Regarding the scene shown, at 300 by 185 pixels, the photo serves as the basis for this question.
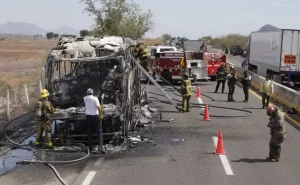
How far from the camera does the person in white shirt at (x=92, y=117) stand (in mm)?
11484

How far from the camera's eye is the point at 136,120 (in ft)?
49.7

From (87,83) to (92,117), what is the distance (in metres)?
2.19

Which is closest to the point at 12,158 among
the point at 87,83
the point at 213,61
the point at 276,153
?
the point at 87,83

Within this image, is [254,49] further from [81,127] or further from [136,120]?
[81,127]

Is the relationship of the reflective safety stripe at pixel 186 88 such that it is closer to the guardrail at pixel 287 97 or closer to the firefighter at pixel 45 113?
the guardrail at pixel 287 97

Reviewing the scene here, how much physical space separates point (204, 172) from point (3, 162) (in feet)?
15.4

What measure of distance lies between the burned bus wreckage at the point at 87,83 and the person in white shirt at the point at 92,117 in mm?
341

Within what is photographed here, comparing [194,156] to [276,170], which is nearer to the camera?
[276,170]

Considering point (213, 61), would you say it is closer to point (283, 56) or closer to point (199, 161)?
point (283, 56)

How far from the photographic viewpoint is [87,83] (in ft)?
44.5

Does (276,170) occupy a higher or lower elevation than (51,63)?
lower

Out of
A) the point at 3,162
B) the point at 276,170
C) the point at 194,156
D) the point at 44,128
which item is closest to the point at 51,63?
the point at 44,128

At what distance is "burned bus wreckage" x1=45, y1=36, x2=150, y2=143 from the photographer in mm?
12242

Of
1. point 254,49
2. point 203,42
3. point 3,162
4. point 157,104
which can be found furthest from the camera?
point 203,42
